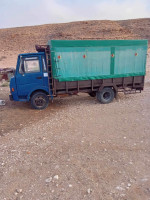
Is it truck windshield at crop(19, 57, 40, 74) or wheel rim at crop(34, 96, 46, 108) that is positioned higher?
truck windshield at crop(19, 57, 40, 74)

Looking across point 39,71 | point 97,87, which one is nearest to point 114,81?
point 97,87

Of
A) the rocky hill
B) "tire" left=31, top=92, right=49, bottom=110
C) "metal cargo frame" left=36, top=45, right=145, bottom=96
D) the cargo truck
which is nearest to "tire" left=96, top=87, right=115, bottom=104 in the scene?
the cargo truck

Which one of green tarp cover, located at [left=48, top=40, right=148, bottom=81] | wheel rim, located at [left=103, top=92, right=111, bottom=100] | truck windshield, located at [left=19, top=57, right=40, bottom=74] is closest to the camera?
truck windshield, located at [left=19, top=57, right=40, bottom=74]

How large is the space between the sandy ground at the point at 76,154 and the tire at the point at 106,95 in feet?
3.05

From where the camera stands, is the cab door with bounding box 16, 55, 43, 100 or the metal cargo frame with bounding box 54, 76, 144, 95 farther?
the metal cargo frame with bounding box 54, 76, 144, 95

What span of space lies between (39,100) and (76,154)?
154 inches

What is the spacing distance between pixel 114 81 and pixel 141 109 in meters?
1.84

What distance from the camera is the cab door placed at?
7.28 m

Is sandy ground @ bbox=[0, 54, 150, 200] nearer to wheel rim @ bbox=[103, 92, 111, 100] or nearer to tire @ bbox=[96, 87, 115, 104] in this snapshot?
tire @ bbox=[96, 87, 115, 104]

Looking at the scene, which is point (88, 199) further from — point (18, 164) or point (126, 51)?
point (126, 51)

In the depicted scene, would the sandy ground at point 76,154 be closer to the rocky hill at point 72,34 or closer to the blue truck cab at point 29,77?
the blue truck cab at point 29,77

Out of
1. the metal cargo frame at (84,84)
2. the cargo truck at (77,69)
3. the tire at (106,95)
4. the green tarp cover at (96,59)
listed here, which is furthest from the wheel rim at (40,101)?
the tire at (106,95)

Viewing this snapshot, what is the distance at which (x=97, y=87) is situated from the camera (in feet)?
27.4

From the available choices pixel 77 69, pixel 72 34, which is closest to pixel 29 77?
pixel 77 69
